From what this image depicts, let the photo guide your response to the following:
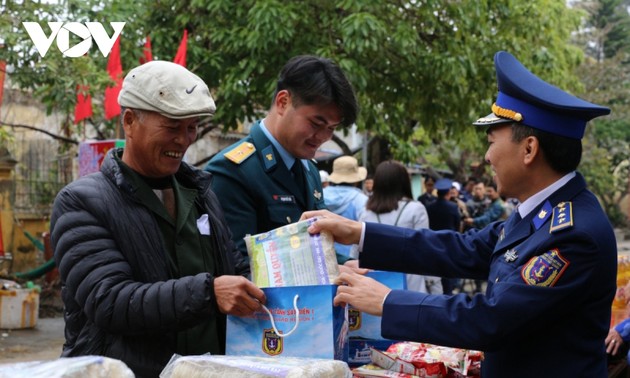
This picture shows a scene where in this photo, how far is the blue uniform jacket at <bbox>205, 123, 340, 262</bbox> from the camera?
3.01 metres

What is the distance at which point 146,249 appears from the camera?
93.9 inches

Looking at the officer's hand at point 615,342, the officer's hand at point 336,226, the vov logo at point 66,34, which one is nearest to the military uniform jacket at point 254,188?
the officer's hand at point 336,226

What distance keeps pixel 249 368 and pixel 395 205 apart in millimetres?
5292

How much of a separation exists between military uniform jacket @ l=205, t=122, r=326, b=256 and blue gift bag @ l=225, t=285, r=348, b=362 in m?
0.62

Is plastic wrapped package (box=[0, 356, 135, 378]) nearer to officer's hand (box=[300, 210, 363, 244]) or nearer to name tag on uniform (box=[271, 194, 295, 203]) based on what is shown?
officer's hand (box=[300, 210, 363, 244])

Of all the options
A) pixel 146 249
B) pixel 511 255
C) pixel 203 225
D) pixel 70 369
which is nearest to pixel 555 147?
pixel 511 255

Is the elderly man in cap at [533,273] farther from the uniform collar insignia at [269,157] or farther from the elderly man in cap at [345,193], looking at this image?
the elderly man in cap at [345,193]

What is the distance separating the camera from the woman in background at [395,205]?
279 inches

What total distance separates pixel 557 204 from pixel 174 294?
111 cm

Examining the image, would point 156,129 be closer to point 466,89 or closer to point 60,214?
point 60,214

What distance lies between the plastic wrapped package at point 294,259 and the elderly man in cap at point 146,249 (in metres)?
0.15

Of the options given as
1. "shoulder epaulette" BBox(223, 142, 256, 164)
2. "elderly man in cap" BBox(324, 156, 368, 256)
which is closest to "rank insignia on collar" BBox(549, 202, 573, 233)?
"shoulder epaulette" BBox(223, 142, 256, 164)

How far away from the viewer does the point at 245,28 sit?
966cm

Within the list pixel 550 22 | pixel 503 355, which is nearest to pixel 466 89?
pixel 550 22
